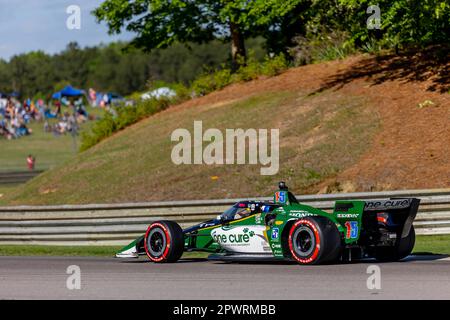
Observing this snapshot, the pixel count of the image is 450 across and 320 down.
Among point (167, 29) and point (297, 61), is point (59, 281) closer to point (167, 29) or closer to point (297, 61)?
point (297, 61)

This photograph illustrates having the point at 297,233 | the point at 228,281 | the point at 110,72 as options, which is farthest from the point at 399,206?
the point at 110,72

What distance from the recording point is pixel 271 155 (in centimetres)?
2305

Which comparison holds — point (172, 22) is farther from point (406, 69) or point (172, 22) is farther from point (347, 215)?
point (347, 215)

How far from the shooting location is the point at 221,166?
23.2 m

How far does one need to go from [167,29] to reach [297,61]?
5.71m

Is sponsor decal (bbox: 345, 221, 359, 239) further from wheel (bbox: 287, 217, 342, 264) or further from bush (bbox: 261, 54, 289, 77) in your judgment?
bush (bbox: 261, 54, 289, 77)

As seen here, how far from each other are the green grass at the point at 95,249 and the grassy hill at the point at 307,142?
3187 mm

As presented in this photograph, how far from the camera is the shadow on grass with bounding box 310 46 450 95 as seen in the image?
24312mm

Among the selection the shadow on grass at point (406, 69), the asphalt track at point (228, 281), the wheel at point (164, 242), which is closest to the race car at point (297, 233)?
→ the wheel at point (164, 242)

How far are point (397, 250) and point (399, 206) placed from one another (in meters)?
0.65

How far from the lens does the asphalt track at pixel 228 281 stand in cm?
941

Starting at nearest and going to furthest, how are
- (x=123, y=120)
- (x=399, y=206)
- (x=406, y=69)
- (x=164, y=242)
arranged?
(x=399, y=206) → (x=164, y=242) → (x=406, y=69) → (x=123, y=120)

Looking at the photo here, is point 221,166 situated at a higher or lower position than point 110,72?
lower
